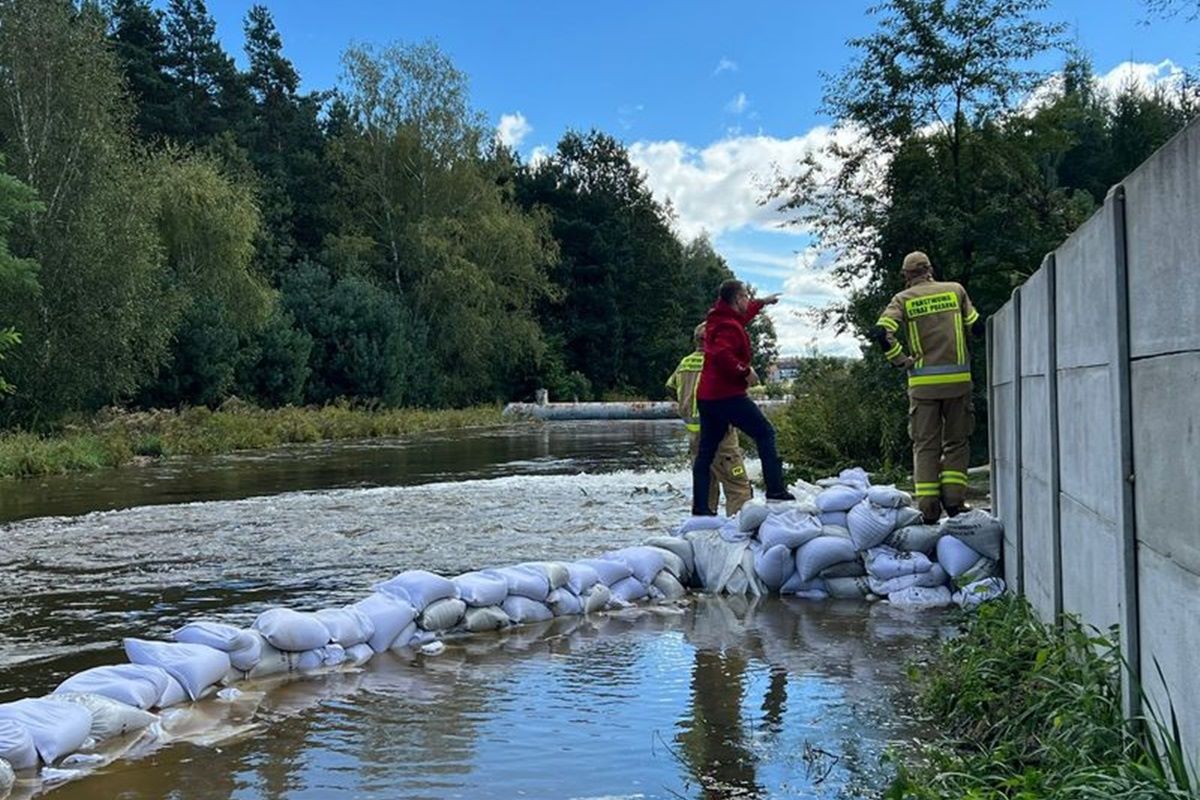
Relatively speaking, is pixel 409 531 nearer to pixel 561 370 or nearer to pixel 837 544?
pixel 837 544

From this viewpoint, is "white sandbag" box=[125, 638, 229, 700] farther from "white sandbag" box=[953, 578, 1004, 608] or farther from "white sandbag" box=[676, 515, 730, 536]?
"white sandbag" box=[953, 578, 1004, 608]

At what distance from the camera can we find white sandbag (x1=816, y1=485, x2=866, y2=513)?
22.2 ft

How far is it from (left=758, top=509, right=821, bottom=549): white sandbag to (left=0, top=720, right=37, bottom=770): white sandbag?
441 cm

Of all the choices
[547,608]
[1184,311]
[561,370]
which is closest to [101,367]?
[547,608]

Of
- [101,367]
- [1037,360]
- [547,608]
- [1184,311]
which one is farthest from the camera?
[101,367]

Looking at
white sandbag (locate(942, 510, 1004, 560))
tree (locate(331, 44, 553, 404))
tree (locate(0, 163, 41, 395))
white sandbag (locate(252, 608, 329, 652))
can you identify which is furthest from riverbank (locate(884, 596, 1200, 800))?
tree (locate(331, 44, 553, 404))

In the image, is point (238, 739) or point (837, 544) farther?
point (837, 544)

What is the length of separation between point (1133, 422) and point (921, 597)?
3830mm

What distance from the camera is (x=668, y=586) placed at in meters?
6.87

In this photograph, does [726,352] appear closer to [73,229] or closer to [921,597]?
[921,597]

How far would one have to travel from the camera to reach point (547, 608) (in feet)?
20.6

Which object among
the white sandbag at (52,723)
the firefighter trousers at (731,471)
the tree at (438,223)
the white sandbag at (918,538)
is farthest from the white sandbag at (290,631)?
the tree at (438,223)

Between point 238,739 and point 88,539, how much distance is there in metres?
6.76

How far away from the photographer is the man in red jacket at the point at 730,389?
24.6 feet
